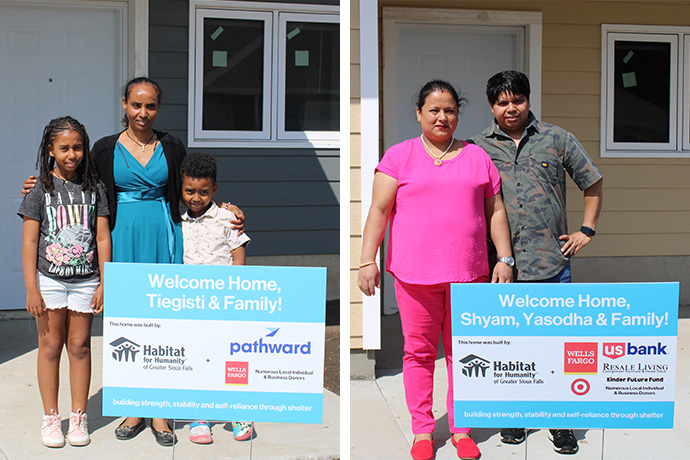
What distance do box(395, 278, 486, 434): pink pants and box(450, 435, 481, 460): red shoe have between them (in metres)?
0.06

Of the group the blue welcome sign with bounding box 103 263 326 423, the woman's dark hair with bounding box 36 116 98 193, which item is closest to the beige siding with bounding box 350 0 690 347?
the woman's dark hair with bounding box 36 116 98 193

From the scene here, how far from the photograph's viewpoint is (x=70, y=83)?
589cm

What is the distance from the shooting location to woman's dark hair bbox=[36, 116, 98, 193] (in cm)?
344

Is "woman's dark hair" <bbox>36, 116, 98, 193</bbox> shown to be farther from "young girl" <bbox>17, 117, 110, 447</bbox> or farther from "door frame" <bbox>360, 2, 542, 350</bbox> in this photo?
"door frame" <bbox>360, 2, 542, 350</bbox>

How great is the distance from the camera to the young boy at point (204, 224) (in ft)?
11.6

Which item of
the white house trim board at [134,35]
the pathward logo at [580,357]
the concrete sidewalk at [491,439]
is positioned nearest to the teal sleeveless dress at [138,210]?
the concrete sidewalk at [491,439]

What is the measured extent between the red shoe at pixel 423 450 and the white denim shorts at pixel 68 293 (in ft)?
5.47

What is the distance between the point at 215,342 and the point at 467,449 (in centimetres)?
128

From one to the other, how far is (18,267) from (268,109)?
2411 millimetres

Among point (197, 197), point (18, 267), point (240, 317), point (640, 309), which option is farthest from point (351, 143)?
point (18, 267)

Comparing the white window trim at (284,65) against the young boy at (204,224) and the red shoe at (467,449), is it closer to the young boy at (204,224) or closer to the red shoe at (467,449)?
the young boy at (204,224)

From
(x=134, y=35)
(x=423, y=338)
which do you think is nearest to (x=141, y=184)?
(x=423, y=338)

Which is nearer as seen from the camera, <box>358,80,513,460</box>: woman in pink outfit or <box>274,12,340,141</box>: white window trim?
<box>358,80,513,460</box>: woman in pink outfit

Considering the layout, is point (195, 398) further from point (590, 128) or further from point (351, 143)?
point (590, 128)
